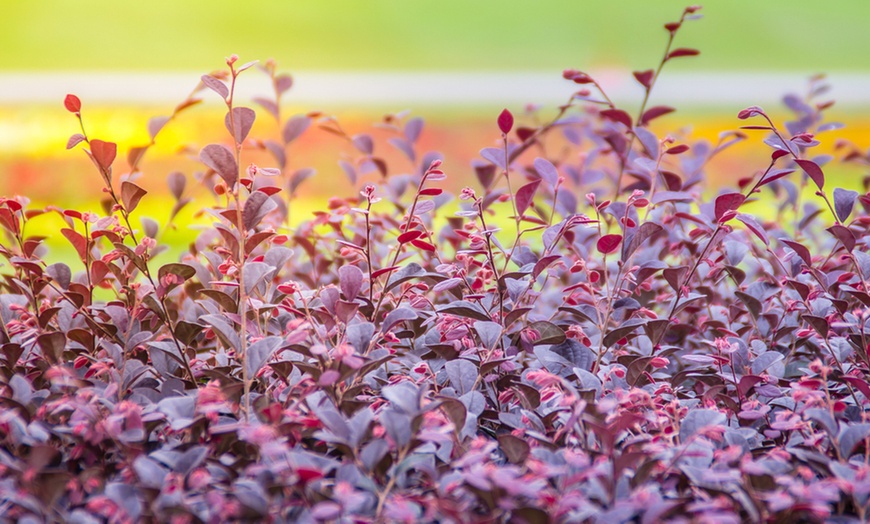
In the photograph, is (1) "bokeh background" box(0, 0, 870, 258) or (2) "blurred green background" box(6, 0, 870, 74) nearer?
(1) "bokeh background" box(0, 0, 870, 258)

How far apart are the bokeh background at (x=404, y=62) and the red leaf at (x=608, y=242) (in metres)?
5.21

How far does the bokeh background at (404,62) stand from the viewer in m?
6.71

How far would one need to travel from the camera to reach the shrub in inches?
34.8

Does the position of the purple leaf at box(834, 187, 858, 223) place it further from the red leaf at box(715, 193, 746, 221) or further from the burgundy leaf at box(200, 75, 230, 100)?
the burgundy leaf at box(200, 75, 230, 100)

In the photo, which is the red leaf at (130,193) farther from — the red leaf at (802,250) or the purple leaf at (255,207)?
the red leaf at (802,250)

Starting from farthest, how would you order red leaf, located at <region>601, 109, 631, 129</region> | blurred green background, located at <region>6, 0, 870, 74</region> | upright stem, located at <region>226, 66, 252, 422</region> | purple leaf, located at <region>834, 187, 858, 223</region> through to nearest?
blurred green background, located at <region>6, 0, 870, 74</region> → red leaf, located at <region>601, 109, 631, 129</region> → purple leaf, located at <region>834, 187, 858, 223</region> → upright stem, located at <region>226, 66, 252, 422</region>

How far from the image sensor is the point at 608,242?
3.80ft

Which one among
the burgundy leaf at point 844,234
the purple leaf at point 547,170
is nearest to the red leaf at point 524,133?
the purple leaf at point 547,170

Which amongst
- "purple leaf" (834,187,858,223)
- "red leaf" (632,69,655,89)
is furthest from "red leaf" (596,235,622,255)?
"red leaf" (632,69,655,89)

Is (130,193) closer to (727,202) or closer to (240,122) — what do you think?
(240,122)

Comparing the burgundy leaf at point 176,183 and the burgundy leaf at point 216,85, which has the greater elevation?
the burgundy leaf at point 216,85

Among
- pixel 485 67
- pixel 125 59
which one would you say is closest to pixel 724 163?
pixel 485 67

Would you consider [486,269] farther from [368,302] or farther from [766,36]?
[766,36]

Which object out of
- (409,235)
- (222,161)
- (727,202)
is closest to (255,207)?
(222,161)
